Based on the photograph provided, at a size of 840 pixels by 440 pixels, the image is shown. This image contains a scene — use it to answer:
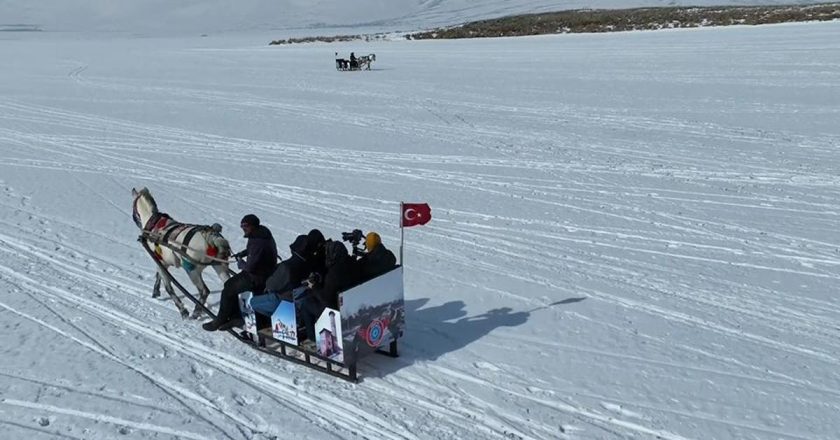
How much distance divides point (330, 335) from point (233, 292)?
151cm

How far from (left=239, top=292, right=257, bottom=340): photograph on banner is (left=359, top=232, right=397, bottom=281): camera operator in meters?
1.40

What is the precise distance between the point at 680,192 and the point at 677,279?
4370 mm

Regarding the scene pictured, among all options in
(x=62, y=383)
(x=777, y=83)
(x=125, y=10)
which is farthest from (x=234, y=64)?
(x=125, y=10)

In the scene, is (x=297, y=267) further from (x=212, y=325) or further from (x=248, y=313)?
(x=212, y=325)

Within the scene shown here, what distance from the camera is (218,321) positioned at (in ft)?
30.2

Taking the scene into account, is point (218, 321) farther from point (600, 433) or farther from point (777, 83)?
point (777, 83)

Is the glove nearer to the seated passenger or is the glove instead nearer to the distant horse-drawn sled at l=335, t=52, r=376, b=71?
the seated passenger

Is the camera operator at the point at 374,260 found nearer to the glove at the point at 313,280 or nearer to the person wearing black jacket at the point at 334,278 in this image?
the person wearing black jacket at the point at 334,278

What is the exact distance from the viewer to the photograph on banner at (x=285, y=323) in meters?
8.45

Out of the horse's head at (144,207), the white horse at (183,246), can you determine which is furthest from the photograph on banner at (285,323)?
the horse's head at (144,207)

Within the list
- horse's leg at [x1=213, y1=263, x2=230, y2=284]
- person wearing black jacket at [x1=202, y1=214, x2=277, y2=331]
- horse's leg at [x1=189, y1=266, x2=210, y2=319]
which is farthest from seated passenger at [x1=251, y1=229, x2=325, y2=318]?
horse's leg at [x1=189, y1=266, x2=210, y2=319]

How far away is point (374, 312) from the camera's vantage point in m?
8.20

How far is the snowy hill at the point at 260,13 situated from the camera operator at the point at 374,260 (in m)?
70.1

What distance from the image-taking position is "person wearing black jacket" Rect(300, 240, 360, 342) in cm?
795
